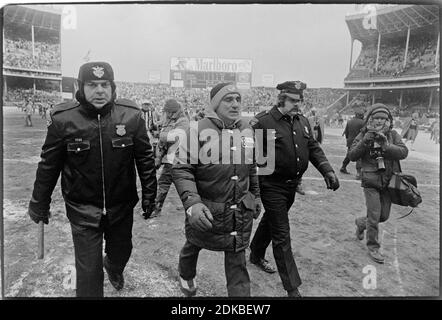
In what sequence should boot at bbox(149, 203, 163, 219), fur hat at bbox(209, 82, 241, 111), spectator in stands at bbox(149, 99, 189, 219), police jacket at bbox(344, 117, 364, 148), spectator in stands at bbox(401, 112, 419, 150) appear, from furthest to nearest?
boot at bbox(149, 203, 163, 219) → spectator in stands at bbox(149, 99, 189, 219) → police jacket at bbox(344, 117, 364, 148) → spectator in stands at bbox(401, 112, 419, 150) → fur hat at bbox(209, 82, 241, 111)

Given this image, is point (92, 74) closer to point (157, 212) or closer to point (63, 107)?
point (63, 107)

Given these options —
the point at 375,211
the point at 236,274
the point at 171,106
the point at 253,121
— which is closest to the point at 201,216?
→ the point at 236,274

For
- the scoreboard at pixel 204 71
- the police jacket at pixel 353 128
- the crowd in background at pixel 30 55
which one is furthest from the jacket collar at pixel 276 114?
the crowd in background at pixel 30 55

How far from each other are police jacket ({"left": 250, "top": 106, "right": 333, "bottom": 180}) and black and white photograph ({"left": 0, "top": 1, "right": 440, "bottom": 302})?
0.01 meters

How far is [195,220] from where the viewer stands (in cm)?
212

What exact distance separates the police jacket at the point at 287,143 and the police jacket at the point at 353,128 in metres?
0.50

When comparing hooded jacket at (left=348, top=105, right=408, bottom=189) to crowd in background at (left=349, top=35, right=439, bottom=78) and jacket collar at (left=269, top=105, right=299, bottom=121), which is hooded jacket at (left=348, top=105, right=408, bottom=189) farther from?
jacket collar at (left=269, top=105, right=299, bottom=121)

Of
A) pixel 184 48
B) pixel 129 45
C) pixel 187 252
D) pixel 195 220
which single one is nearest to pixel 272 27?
pixel 184 48

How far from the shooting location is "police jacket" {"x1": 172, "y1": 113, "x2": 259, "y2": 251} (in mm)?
2256

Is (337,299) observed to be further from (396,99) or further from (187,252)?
(396,99)

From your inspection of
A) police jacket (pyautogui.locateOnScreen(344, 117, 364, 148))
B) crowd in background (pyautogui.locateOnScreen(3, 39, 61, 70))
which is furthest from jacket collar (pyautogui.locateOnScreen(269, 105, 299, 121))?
crowd in background (pyautogui.locateOnScreen(3, 39, 61, 70))

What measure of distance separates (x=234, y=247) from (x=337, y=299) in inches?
39.6

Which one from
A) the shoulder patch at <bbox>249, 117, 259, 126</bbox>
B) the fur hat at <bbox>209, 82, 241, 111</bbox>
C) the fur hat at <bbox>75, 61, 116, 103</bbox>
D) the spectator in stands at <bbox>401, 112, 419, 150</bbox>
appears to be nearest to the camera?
the fur hat at <bbox>75, 61, 116, 103</bbox>

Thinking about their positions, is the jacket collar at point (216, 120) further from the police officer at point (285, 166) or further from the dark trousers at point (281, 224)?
the dark trousers at point (281, 224)
